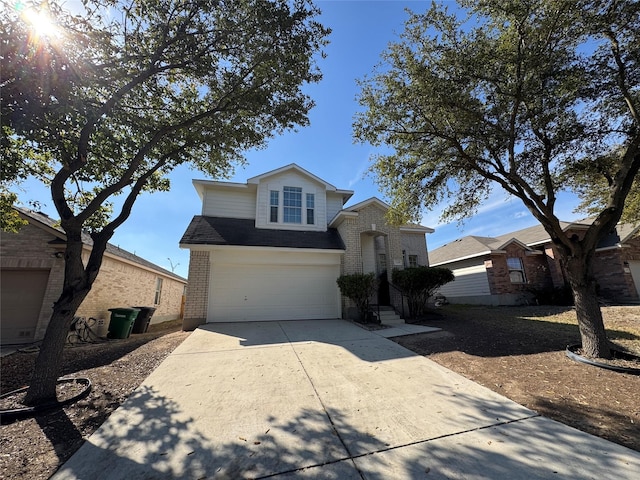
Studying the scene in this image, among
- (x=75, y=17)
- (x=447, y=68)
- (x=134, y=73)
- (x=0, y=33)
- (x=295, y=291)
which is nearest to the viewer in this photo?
(x=0, y=33)

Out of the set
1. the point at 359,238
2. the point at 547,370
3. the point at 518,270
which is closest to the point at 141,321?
the point at 359,238

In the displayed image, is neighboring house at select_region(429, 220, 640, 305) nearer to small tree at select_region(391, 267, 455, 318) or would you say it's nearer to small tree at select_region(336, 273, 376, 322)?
small tree at select_region(391, 267, 455, 318)

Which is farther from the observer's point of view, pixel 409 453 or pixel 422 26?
pixel 422 26

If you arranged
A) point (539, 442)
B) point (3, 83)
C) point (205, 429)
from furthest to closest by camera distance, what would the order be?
point (3, 83) < point (205, 429) < point (539, 442)

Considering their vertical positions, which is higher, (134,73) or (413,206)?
(134,73)

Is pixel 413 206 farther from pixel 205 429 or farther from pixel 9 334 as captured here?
pixel 9 334

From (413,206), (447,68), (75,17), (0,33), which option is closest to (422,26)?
(447,68)

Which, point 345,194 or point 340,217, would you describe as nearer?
point 340,217

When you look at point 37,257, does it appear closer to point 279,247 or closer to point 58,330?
point 58,330

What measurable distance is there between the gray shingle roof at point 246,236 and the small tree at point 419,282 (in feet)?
9.52

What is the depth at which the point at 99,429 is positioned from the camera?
309 centimetres

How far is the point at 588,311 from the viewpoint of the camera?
5344mm

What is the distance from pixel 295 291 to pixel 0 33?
9.56 m

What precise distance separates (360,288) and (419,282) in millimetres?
2548
